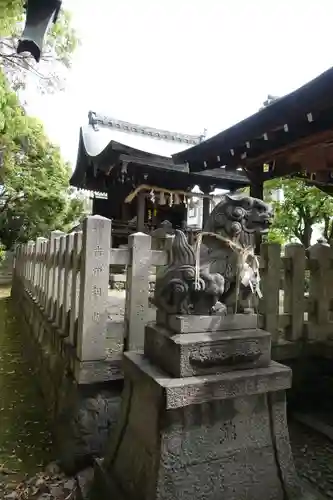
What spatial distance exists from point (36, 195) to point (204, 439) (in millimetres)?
19928

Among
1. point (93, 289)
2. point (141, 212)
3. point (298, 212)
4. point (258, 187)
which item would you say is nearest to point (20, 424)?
point (93, 289)

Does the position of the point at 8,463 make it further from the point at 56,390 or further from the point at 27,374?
the point at 27,374

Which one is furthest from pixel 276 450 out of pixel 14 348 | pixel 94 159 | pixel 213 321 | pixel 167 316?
pixel 94 159

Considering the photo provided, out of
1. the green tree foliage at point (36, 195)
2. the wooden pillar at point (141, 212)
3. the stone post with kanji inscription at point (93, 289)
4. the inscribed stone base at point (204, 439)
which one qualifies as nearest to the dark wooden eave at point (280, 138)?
the stone post with kanji inscription at point (93, 289)

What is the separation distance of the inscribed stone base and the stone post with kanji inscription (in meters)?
0.61

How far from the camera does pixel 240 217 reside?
2.33 metres

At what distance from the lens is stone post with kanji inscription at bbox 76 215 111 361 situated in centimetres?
283

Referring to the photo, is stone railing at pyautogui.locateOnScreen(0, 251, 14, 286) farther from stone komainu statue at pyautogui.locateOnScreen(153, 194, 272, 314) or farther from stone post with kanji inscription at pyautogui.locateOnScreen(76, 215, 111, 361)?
stone komainu statue at pyautogui.locateOnScreen(153, 194, 272, 314)

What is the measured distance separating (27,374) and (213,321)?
4326 mm

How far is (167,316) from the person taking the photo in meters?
2.23

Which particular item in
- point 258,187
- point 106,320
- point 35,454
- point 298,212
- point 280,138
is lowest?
point 35,454

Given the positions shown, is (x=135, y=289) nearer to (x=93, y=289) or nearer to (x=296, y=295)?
(x=93, y=289)

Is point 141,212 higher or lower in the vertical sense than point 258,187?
higher

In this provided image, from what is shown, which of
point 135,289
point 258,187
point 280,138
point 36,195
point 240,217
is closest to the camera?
point 240,217
